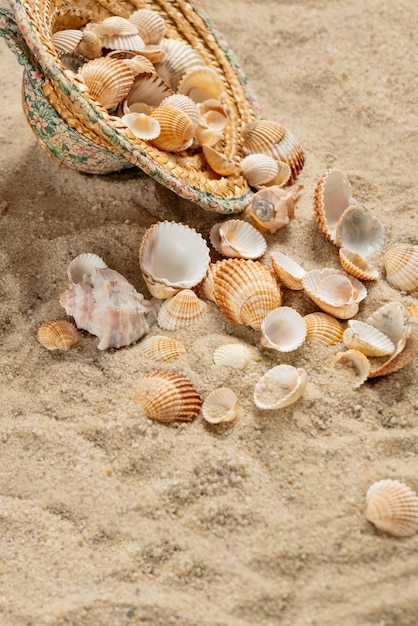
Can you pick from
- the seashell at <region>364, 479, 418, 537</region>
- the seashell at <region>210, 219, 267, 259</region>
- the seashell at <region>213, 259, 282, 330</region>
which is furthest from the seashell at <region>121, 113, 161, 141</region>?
the seashell at <region>364, 479, 418, 537</region>

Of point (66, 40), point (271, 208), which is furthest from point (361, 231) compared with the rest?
point (66, 40)

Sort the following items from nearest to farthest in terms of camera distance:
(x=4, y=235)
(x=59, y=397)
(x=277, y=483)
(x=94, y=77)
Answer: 1. (x=277, y=483)
2. (x=59, y=397)
3. (x=94, y=77)
4. (x=4, y=235)

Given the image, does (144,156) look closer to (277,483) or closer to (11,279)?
(11,279)

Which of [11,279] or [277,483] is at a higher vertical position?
[277,483]

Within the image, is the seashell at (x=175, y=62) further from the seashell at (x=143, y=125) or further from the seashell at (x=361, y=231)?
the seashell at (x=361, y=231)

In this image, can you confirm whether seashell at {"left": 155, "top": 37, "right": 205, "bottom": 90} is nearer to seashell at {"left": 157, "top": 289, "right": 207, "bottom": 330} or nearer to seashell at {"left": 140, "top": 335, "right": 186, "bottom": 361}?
seashell at {"left": 157, "top": 289, "right": 207, "bottom": 330}

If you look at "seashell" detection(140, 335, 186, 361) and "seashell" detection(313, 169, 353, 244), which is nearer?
"seashell" detection(140, 335, 186, 361)

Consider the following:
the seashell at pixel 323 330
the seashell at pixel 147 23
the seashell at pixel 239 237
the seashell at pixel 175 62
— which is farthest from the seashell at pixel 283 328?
the seashell at pixel 147 23

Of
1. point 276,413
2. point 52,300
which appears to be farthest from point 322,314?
point 52,300
